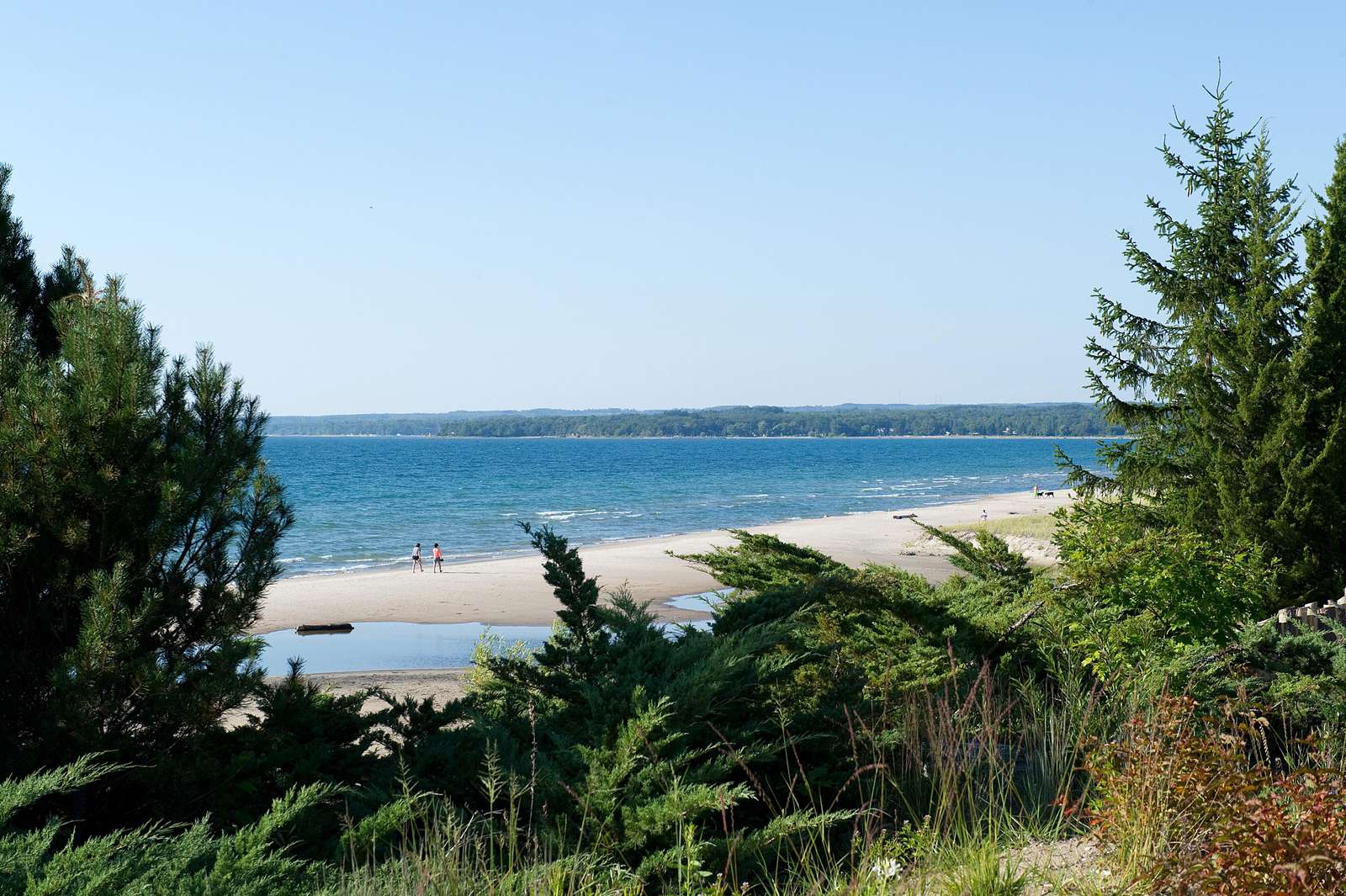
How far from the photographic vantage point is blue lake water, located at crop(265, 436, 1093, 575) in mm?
43125

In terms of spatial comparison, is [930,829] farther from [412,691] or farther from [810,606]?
[412,691]

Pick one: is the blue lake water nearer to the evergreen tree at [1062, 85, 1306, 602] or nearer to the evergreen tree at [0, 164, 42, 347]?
the evergreen tree at [0, 164, 42, 347]

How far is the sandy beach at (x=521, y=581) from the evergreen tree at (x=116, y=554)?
464 inches

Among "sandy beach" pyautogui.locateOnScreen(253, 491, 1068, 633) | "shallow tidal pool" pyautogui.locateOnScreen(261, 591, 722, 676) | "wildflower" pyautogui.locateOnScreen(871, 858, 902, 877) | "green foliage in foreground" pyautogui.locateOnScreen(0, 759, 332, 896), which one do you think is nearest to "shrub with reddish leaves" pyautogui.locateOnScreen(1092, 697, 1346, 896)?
"wildflower" pyautogui.locateOnScreen(871, 858, 902, 877)

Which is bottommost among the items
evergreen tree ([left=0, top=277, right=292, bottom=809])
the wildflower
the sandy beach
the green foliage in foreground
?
the sandy beach

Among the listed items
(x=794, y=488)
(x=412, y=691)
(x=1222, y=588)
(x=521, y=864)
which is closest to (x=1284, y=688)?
(x=1222, y=588)

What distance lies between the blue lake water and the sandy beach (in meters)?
3.73

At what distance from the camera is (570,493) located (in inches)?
2857

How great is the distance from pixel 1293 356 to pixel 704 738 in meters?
9.26

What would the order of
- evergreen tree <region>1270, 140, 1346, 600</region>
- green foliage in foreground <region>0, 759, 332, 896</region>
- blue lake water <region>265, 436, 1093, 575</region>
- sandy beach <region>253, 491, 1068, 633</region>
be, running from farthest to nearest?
1. blue lake water <region>265, 436, 1093, 575</region>
2. sandy beach <region>253, 491, 1068, 633</region>
3. evergreen tree <region>1270, 140, 1346, 600</region>
4. green foliage in foreground <region>0, 759, 332, 896</region>

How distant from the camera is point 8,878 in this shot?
9.89ft

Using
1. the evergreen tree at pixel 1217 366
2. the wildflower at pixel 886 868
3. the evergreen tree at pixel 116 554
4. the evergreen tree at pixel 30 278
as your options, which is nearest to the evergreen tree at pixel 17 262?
the evergreen tree at pixel 30 278

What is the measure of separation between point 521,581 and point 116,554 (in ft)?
79.4

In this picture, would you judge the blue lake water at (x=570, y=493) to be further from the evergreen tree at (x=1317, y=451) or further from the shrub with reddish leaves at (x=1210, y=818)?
the evergreen tree at (x=1317, y=451)
